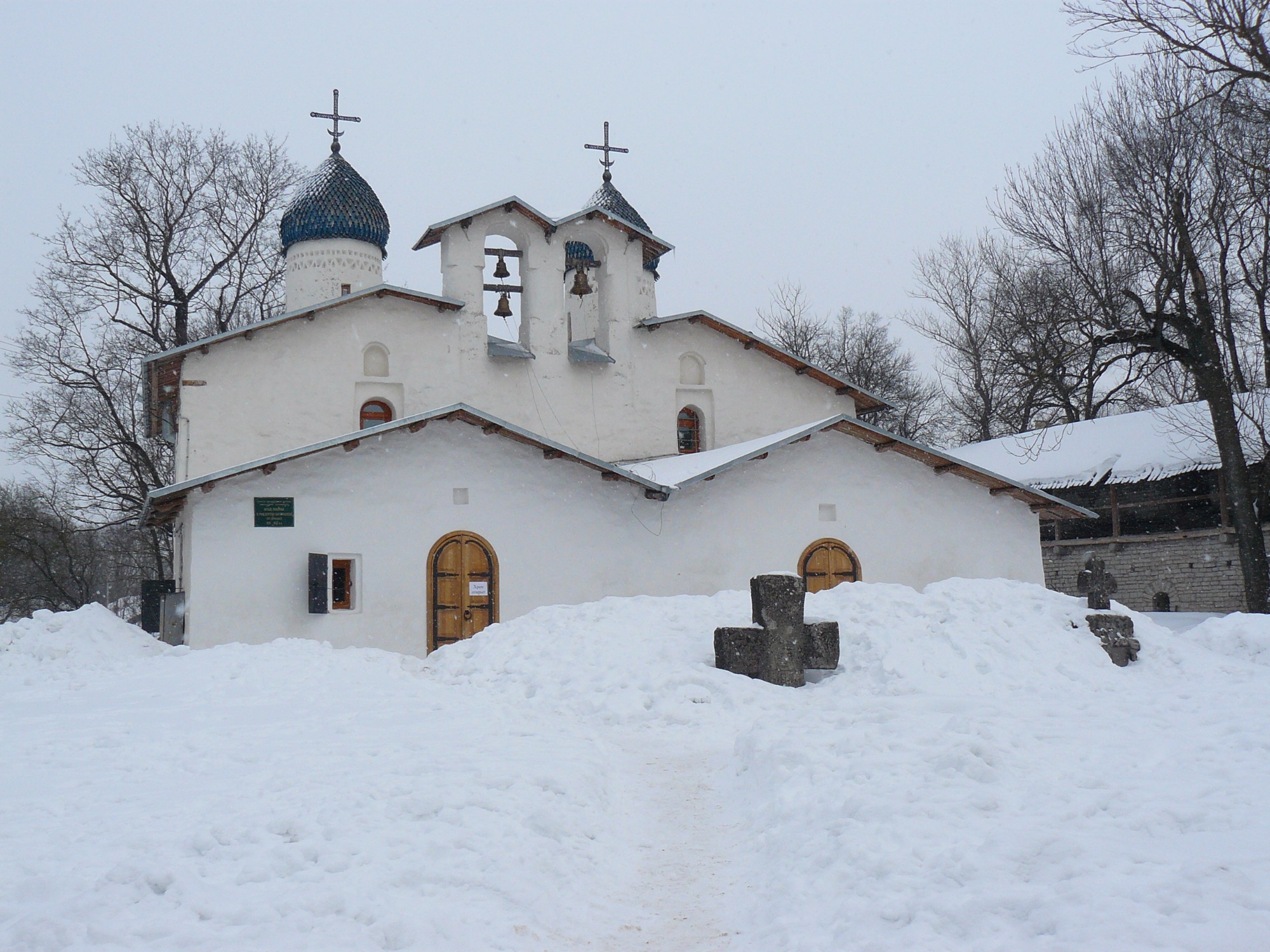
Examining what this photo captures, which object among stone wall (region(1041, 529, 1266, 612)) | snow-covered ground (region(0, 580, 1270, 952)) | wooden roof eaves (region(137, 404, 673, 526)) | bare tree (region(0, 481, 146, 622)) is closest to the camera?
snow-covered ground (region(0, 580, 1270, 952))

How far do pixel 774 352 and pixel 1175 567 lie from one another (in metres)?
11.4

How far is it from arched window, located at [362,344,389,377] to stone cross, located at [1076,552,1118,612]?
488 inches

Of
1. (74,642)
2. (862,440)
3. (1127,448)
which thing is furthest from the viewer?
(1127,448)

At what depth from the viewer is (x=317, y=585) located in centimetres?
1427

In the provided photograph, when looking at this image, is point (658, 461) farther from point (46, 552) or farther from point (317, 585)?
point (46, 552)

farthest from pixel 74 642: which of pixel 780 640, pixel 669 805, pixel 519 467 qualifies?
pixel 669 805

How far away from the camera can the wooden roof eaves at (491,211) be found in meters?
18.5

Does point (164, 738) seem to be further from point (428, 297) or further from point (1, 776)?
point (428, 297)

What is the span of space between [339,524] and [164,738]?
7.77 metres

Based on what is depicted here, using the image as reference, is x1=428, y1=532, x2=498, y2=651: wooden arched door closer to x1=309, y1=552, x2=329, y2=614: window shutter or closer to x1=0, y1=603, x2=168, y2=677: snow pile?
A: x1=309, y1=552, x2=329, y2=614: window shutter

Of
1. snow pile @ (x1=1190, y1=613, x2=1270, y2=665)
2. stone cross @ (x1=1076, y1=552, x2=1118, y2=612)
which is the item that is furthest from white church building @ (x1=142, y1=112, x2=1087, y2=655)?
snow pile @ (x1=1190, y1=613, x2=1270, y2=665)

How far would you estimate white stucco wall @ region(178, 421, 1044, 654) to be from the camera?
14258 millimetres

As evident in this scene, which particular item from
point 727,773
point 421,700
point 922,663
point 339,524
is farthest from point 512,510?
point 727,773

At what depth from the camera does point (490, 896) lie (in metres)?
4.35
